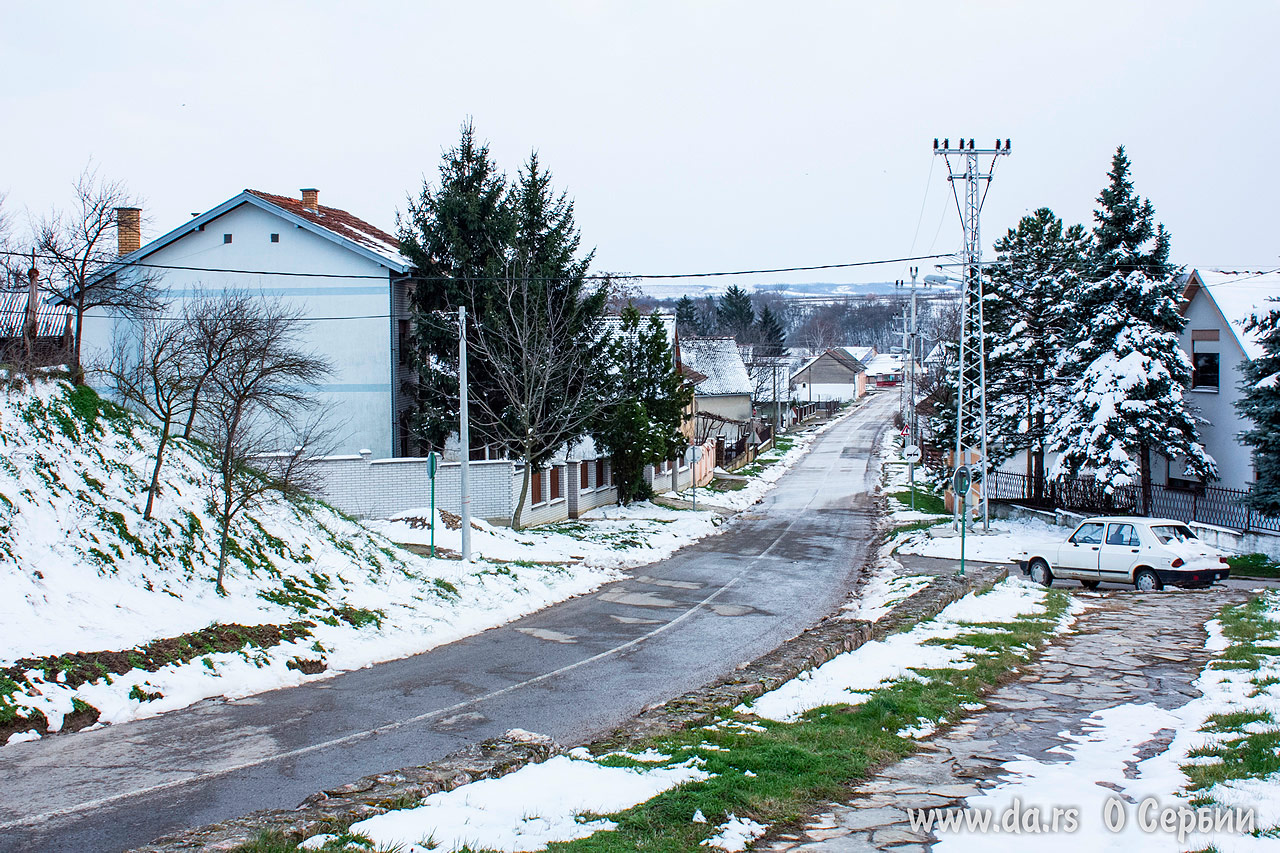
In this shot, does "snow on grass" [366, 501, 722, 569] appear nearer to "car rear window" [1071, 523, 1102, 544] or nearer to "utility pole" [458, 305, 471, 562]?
"utility pole" [458, 305, 471, 562]

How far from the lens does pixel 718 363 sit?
253ft

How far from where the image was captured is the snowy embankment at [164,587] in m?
11.2

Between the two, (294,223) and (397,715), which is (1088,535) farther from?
(294,223)

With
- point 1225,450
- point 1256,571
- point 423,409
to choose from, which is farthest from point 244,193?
point 1225,450

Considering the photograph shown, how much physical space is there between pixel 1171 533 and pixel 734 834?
17.4 metres

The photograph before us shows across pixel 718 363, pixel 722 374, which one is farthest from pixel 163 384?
pixel 718 363

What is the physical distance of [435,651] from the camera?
49.0 feet

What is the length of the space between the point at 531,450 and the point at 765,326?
87852mm

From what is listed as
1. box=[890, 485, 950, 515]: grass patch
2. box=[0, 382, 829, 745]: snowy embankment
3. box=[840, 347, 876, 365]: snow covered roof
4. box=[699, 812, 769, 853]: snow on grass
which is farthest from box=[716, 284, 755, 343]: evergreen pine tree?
box=[699, 812, 769, 853]: snow on grass

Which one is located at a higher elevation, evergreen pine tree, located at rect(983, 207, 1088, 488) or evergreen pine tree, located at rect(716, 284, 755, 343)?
evergreen pine tree, located at rect(716, 284, 755, 343)

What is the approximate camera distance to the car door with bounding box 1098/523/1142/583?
65.3 feet

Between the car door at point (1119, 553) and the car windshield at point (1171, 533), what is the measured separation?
391 mm

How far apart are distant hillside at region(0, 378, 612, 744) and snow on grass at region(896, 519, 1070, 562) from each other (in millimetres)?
13334

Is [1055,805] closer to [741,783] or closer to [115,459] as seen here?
[741,783]
